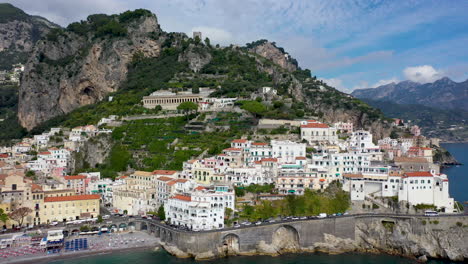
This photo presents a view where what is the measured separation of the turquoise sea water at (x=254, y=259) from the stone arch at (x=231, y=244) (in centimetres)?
72

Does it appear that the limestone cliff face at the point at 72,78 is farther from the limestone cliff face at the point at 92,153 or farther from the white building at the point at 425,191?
the white building at the point at 425,191

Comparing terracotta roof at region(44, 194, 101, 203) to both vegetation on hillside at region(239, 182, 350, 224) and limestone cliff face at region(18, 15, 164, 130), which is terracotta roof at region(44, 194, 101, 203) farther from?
limestone cliff face at region(18, 15, 164, 130)

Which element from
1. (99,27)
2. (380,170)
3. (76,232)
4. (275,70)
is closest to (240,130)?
(380,170)

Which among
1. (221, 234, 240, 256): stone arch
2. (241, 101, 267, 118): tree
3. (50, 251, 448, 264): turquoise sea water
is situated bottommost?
(50, 251, 448, 264): turquoise sea water

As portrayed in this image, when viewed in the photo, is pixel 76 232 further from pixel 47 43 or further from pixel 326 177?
pixel 47 43

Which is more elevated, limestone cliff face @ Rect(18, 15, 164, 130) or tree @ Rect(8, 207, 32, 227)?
limestone cliff face @ Rect(18, 15, 164, 130)

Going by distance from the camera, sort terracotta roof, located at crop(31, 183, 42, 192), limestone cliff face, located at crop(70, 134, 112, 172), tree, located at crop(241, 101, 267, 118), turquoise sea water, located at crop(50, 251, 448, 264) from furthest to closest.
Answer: tree, located at crop(241, 101, 267, 118)
limestone cliff face, located at crop(70, 134, 112, 172)
terracotta roof, located at crop(31, 183, 42, 192)
turquoise sea water, located at crop(50, 251, 448, 264)

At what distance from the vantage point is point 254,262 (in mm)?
38281

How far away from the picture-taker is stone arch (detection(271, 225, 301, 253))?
41.0 m

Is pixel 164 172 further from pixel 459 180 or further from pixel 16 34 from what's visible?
pixel 16 34

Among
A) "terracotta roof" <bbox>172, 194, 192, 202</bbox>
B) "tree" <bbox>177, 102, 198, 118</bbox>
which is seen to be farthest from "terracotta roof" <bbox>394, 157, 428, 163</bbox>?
"tree" <bbox>177, 102, 198, 118</bbox>

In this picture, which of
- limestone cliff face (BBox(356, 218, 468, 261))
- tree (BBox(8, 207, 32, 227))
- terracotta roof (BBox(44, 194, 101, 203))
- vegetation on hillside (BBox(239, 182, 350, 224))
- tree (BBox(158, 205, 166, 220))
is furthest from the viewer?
terracotta roof (BBox(44, 194, 101, 203))

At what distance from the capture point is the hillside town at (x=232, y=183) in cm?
4375

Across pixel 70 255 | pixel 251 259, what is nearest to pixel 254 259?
pixel 251 259
